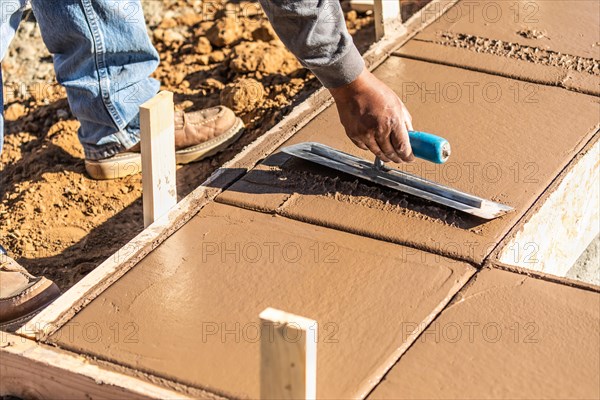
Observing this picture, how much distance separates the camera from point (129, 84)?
4.16 meters

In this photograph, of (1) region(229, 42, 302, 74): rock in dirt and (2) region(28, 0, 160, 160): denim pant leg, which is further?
(1) region(229, 42, 302, 74): rock in dirt

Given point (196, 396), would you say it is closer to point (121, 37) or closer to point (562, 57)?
point (121, 37)

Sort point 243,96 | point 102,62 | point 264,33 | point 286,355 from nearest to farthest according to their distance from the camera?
point 286,355 < point 102,62 < point 243,96 < point 264,33

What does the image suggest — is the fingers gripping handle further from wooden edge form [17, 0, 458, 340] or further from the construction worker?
wooden edge form [17, 0, 458, 340]

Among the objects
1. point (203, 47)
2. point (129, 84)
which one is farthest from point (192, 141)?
point (203, 47)

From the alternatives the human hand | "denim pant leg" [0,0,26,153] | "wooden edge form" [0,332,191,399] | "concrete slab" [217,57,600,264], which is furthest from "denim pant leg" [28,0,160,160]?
"wooden edge form" [0,332,191,399]

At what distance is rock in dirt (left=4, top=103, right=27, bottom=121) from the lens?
5.09 meters

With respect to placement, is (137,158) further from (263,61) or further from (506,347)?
(506,347)

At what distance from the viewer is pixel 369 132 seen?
10.9ft

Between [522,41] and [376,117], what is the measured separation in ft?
5.22

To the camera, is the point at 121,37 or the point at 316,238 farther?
the point at 121,37

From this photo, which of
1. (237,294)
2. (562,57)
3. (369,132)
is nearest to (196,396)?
(237,294)

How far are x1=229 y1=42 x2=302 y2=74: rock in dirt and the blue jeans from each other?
0.94 m

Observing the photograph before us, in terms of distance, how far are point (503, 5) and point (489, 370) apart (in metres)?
2.61
